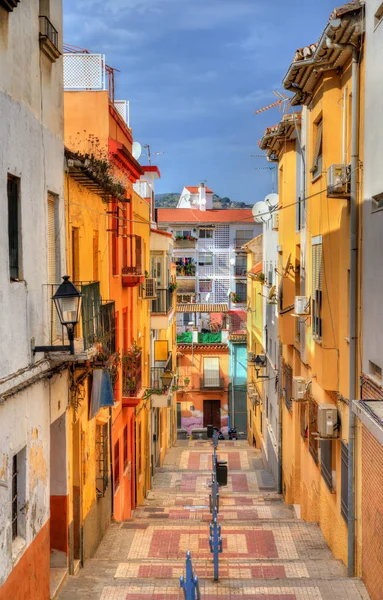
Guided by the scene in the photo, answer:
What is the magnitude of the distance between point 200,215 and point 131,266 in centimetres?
4250

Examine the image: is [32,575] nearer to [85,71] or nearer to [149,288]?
[85,71]

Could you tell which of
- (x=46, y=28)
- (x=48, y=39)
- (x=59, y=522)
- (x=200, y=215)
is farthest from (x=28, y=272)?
(x=200, y=215)

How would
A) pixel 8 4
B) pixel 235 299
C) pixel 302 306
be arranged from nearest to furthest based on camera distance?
pixel 8 4 → pixel 302 306 → pixel 235 299

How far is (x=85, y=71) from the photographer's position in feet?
51.2

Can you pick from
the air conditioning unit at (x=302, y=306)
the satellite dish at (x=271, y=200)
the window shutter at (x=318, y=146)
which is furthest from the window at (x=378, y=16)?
the satellite dish at (x=271, y=200)

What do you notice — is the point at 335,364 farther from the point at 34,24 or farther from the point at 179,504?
the point at 179,504

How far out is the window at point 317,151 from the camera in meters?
14.5

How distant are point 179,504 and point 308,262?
9.58m

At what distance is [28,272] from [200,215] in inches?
2096

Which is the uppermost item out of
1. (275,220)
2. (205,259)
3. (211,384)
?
(275,220)

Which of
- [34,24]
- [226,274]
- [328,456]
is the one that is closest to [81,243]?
[34,24]

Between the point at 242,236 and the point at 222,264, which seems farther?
the point at 222,264

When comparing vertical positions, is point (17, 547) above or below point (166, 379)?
above

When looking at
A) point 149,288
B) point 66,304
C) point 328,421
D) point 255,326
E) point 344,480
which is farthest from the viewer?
point 255,326
